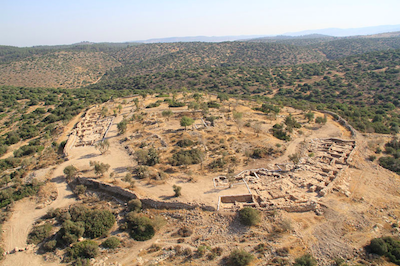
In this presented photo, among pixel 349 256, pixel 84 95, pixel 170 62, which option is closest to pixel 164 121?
pixel 349 256

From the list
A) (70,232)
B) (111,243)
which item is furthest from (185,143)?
(70,232)

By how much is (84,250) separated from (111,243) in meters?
1.55

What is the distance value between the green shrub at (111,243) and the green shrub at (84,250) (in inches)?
21.7

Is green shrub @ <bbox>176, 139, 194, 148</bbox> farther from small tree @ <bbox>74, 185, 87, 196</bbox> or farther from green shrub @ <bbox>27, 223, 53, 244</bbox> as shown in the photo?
green shrub @ <bbox>27, 223, 53, 244</bbox>

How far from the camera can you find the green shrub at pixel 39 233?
14656 millimetres

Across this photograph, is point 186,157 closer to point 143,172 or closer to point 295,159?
point 143,172

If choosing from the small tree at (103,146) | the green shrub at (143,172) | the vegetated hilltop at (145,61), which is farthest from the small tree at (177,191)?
the vegetated hilltop at (145,61)

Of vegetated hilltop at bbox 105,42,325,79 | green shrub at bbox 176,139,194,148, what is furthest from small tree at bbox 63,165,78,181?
vegetated hilltop at bbox 105,42,325,79

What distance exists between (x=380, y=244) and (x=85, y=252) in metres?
17.4

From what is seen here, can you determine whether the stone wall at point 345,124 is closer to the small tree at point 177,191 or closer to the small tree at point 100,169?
the small tree at point 177,191

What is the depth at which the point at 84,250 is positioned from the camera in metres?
13.5

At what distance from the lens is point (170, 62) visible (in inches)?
4058

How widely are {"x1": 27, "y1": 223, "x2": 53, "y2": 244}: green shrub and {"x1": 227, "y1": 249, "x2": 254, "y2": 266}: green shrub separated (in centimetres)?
1244

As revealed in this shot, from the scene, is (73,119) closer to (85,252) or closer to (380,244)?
(85,252)
